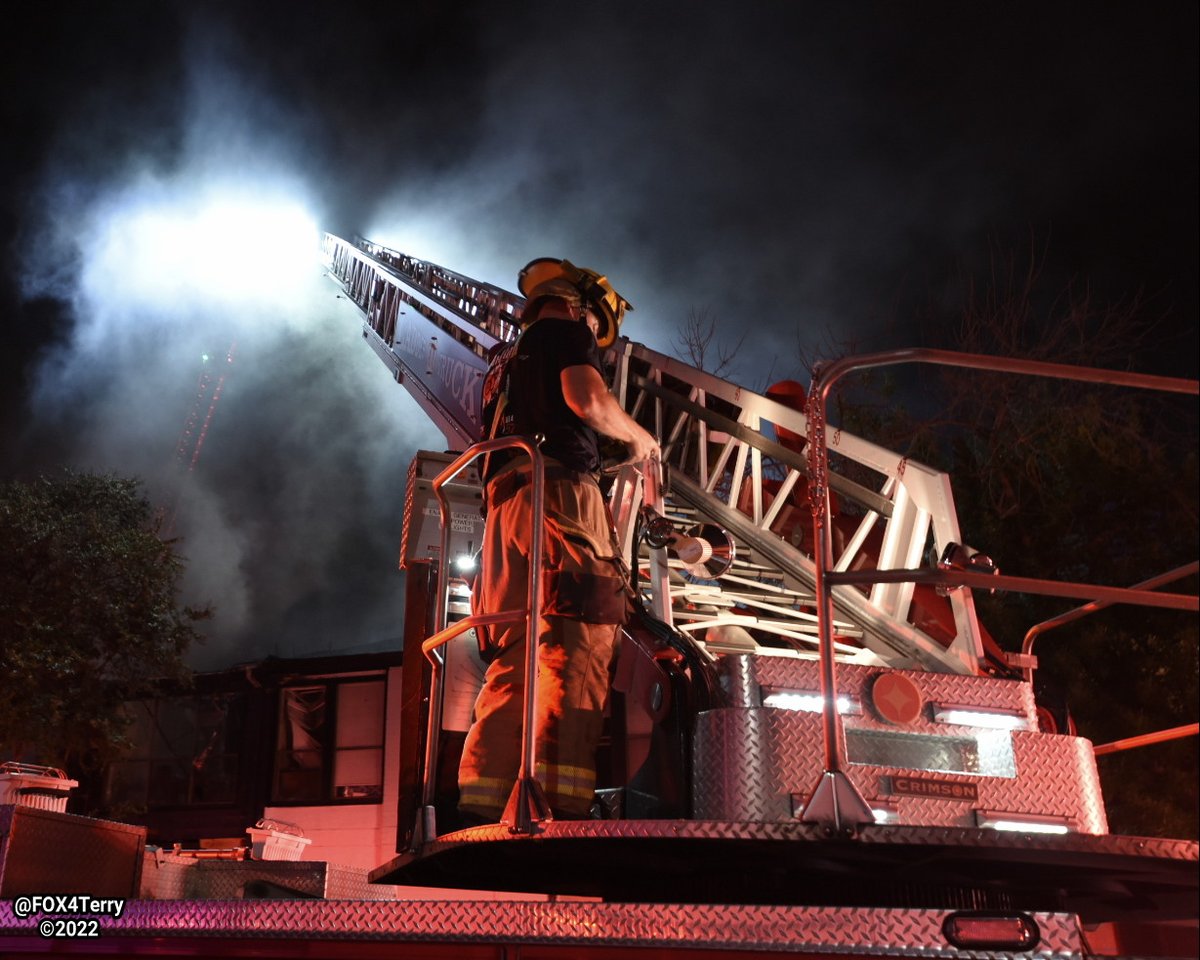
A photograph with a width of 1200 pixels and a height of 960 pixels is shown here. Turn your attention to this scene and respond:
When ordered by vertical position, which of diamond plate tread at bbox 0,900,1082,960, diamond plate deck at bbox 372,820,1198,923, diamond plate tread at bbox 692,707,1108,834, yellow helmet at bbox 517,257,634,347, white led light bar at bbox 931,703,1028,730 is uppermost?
yellow helmet at bbox 517,257,634,347

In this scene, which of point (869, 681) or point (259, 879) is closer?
point (869, 681)

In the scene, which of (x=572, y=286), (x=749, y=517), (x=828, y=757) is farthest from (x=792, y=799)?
(x=749, y=517)

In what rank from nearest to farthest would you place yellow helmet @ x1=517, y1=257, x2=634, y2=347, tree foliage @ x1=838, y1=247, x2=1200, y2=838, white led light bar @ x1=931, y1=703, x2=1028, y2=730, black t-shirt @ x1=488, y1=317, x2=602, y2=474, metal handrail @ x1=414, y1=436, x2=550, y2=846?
1. metal handrail @ x1=414, y1=436, x2=550, y2=846
2. white led light bar @ x1=931, y1=703, x2=1028, y2=730
3. black t-shirt @ x1=488, y1=317, x2=602, y2=474
4. yellow helmet @ x1=517, y1=257, x2=634, y2=347
5. tree foliage @ x1=838, y1=247, x2=1200, y2=838

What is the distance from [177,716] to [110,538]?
4360 mm

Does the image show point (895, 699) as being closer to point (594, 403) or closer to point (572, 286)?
point (594, 403)

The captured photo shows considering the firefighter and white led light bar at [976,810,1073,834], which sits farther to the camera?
the firefighter

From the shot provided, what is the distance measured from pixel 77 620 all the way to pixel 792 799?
16.5 metres

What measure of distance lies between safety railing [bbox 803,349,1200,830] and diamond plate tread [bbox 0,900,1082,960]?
9.5 inches

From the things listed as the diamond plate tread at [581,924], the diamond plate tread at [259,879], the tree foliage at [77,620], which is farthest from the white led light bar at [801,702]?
the tree foliage at [77,620]

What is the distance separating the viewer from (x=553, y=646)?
11.7ft

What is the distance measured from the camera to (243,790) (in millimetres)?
19047

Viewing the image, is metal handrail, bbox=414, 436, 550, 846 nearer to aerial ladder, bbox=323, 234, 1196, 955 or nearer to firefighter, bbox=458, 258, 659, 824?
aerial ladder, bbox=323, 234, 1196, 955

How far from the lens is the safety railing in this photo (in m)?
2.52

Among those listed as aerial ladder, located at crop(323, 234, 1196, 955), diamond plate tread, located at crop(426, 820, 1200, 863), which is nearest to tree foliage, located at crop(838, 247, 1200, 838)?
aerial ladder, located at crop(323, 234, 1196, 955)
